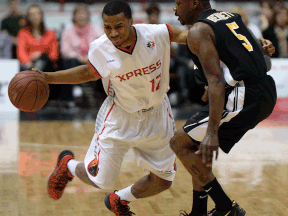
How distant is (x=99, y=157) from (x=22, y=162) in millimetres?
2272

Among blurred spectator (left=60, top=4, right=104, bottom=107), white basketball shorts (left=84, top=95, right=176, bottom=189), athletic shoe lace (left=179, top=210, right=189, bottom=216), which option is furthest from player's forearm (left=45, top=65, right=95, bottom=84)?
blurred spectator (left=60, top=4, right=104, bottom=107)

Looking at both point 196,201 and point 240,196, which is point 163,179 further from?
point 240,196

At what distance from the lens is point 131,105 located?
3602 millimetres

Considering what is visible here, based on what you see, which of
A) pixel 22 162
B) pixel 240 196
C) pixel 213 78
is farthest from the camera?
pixel 22 162

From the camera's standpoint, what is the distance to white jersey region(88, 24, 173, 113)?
347cm

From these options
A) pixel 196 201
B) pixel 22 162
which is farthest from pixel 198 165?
pixel 22 162

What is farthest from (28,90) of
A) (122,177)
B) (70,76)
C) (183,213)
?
(122,177)

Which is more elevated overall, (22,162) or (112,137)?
(112,137)

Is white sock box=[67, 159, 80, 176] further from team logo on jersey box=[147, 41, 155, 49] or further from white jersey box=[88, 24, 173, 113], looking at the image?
team logo on jersey box=[147, 41, 155, 49]

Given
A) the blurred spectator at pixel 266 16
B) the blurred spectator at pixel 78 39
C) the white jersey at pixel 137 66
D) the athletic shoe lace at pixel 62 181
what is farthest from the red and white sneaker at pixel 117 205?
the blurred spectator at pixel 266 16

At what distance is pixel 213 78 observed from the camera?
285cm

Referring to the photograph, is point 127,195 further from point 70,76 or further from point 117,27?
point 117,27

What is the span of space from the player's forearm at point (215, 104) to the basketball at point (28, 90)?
137 cm

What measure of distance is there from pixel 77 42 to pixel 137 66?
5854mm
